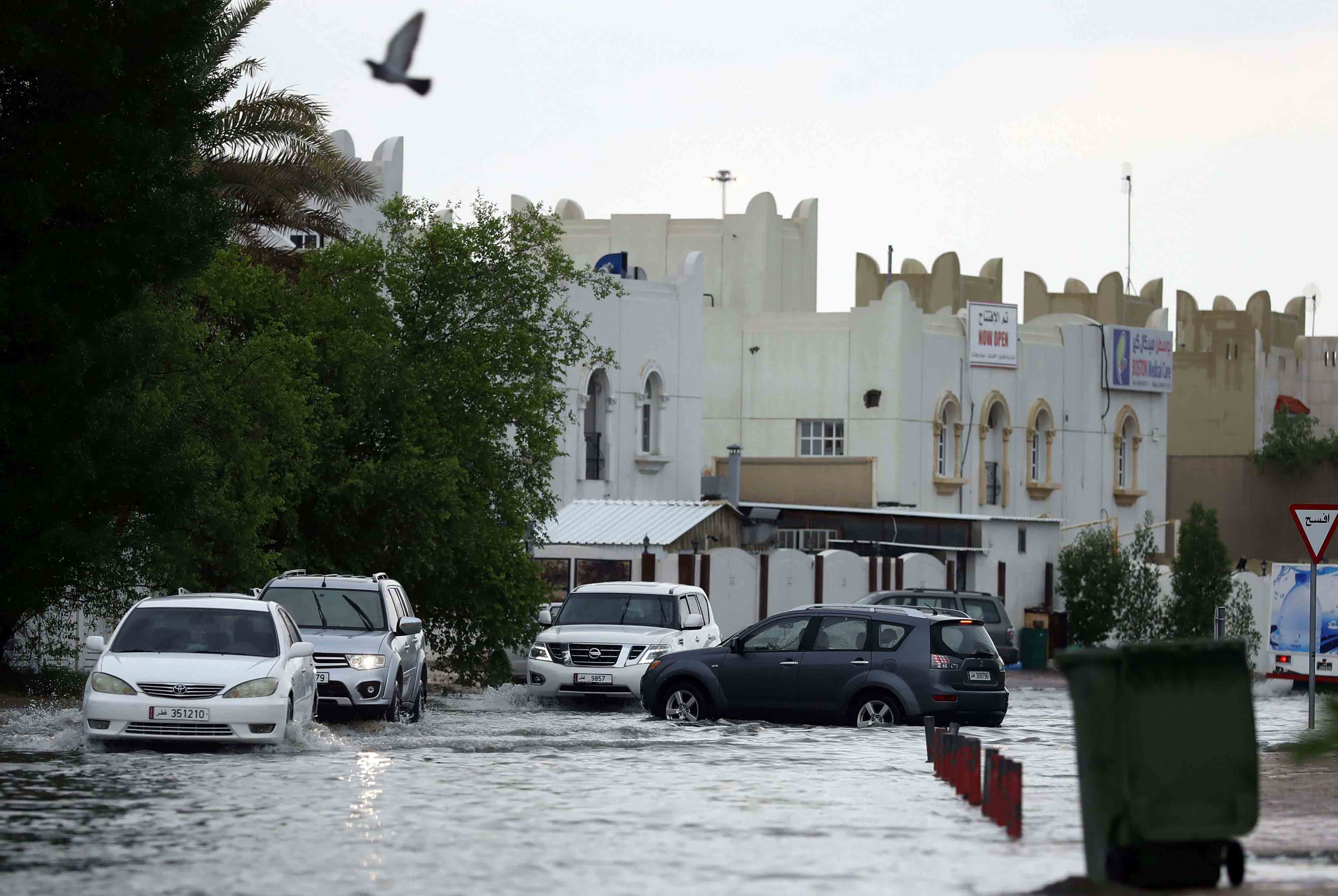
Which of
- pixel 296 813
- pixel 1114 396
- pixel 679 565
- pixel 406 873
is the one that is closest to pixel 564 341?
pixel 679 565

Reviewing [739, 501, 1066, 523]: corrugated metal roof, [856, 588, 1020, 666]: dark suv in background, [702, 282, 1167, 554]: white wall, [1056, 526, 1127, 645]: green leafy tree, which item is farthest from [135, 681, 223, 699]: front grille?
[702, 282, 1167, 554]: white wall

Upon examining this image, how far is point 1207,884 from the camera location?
1064 cm

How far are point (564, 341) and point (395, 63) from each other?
21761 millimetres

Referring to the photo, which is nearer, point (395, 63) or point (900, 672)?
point (395, 63)

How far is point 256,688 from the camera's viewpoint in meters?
18.4

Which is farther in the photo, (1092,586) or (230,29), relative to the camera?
(1092,586)

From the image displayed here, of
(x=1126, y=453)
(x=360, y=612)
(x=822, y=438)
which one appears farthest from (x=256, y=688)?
(x=1126, y=453)

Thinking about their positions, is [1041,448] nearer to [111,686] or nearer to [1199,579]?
[1199,579]

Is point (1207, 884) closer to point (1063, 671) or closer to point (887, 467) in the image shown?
point (1063, 671)

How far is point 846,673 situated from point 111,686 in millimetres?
9033

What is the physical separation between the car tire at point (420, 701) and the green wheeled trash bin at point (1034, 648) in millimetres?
25740

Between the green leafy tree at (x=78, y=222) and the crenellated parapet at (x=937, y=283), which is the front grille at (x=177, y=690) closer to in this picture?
the green leafy tree at (x=78, y=222)

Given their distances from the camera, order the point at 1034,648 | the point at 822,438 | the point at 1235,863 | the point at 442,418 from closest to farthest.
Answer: the point at 1235,863 → the point at 442,418 → the point at 1034,648 → the point at 822,438

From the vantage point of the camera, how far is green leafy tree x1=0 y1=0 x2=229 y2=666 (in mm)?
21953
